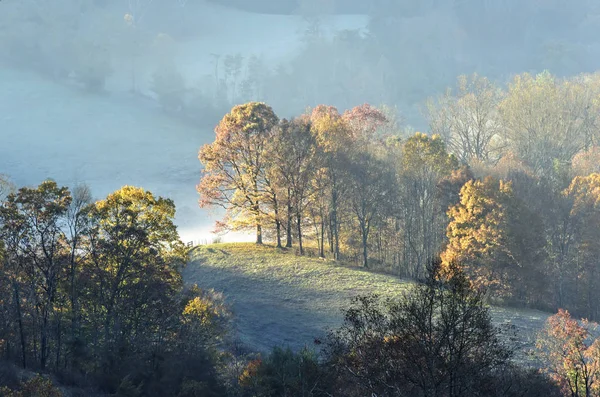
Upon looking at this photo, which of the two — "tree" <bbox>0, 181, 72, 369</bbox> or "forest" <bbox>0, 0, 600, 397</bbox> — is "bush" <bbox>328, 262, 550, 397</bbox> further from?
"tree" <bbox>0, 181, 72, 369</bbox>

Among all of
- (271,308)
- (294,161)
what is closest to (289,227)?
(294,161)

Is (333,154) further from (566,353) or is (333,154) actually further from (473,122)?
(473,122)

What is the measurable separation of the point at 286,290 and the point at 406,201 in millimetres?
17001

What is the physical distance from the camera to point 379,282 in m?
50.3

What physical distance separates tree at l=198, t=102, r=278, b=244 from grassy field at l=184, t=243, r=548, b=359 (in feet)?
16.6

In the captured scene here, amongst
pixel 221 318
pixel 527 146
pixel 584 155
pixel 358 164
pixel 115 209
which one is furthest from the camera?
pixel 527 146

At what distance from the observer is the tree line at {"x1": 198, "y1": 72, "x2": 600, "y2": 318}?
46875mm

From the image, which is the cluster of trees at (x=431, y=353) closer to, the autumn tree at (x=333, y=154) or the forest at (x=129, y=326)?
the forest at (x=129, y=326)

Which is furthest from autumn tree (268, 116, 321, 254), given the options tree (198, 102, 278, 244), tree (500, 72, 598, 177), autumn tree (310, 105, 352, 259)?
tree (500, 72, 598, 177)

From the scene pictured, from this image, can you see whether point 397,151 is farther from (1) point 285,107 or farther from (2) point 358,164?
(1) point 285,107

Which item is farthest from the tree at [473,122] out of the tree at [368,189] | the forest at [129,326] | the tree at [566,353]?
the forest at [129,326]

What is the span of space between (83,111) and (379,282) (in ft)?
419

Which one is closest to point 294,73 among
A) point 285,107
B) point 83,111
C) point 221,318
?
point 285,107

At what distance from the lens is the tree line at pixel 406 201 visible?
46.9 m
